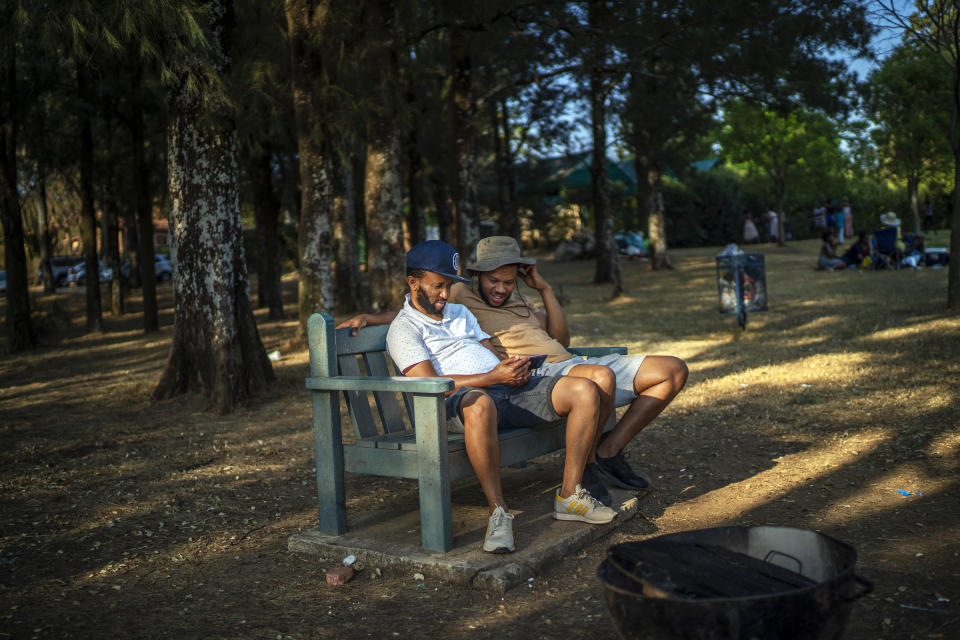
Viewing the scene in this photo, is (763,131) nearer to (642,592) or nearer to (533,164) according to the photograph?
(533,164)

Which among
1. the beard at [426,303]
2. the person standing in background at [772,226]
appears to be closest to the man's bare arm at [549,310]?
the beard at [426,303]

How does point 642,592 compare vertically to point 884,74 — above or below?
below

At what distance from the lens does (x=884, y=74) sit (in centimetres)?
2747

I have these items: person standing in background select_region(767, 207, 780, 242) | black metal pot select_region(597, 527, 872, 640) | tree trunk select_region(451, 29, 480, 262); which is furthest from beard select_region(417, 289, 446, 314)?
person standing in background select_region(767, 207, 780, 242)

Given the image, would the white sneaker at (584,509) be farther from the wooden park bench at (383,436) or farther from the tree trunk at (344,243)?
the tree trunk at (344,243)

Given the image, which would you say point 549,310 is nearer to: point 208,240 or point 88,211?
point 208,240

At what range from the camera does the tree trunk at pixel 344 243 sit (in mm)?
15938

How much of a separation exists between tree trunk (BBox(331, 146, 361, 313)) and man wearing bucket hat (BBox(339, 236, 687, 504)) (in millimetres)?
11053

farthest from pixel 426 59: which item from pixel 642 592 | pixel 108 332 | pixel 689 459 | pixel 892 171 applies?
pixel 892 171

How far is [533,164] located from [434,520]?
23060 mm

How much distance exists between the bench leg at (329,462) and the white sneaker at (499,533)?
796 millimetres

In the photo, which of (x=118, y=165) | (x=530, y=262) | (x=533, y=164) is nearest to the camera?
(x=530, y=262)

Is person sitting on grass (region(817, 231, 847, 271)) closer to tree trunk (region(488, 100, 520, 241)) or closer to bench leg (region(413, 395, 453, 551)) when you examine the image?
tree trunk (region(488, 100, 520, 241))

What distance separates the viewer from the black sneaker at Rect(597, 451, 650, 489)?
4.75m
